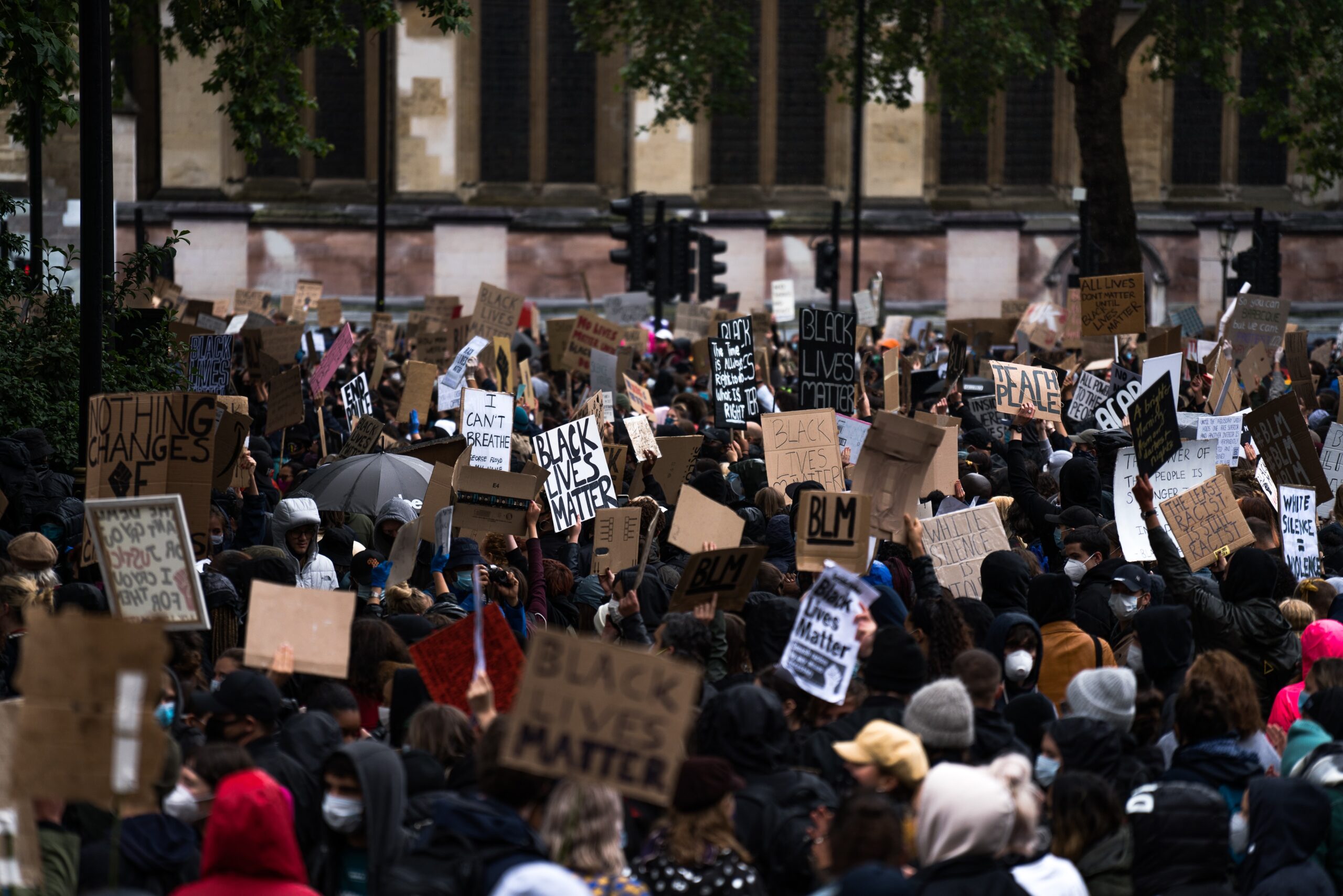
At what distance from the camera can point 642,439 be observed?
10.7 m

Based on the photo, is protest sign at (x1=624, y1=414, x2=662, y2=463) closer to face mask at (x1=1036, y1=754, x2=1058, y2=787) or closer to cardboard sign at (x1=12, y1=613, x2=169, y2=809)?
face mask at (x1=1036, y1=754, x2=1058, y2=787)

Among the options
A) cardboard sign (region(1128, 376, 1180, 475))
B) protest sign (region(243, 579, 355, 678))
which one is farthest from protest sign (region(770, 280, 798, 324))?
protest sign (region(243, 579, 355, 678))

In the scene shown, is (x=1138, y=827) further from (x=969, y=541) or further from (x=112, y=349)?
(x=112, y=349)

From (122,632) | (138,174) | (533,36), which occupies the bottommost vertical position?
(122,632)

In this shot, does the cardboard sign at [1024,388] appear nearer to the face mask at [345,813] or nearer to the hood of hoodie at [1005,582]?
the hood of hoodie at [1005,582]

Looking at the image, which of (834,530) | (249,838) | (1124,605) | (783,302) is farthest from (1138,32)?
(249,838)

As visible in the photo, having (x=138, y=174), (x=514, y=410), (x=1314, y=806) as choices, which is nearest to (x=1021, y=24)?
(x=514, y=410)

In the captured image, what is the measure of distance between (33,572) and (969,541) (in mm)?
3867

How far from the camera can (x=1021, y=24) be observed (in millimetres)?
23953

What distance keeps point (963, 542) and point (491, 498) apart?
211cm

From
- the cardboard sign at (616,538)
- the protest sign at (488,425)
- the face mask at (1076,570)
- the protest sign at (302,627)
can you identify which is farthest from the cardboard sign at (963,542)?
the protest sign at (488,425)

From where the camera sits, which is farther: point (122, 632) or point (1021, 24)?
point (1021, 24)

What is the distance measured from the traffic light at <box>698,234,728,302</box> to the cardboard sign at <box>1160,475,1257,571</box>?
51.7ft

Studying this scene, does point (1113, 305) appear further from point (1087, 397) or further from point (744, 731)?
point (744, 731)
